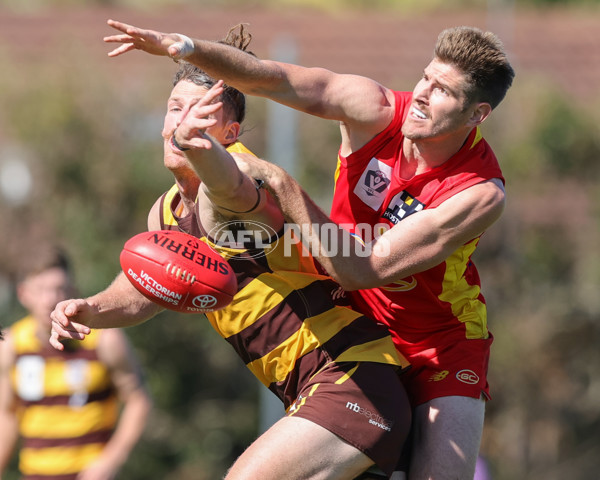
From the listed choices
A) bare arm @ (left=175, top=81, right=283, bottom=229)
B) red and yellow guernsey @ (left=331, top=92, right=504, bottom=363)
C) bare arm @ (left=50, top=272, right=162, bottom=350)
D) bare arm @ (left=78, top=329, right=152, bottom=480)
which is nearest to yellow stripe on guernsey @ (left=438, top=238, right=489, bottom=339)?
red and yellow guernsey @ (left=331, top=92, right=504, bottom=363)

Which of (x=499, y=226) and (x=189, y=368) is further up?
(x=499, y=226)

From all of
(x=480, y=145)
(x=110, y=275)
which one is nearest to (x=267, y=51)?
(x=110, y=275)

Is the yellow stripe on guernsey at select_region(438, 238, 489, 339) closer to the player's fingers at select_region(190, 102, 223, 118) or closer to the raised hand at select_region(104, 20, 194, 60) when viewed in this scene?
the player's fingers at select_region(190, 102, 223, 118)

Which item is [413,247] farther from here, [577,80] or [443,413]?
[577,80]

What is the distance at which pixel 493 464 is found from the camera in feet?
44.9

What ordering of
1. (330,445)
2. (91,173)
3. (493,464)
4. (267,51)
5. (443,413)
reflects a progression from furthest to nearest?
(267,51), (91,173), (493,464), (443,413), (330,445)

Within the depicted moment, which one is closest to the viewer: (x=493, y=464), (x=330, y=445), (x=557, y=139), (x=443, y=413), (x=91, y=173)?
(x=330, y=445)

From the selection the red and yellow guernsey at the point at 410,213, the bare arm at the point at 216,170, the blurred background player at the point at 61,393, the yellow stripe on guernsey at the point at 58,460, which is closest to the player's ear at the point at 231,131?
the red and yellow guernsey at the point at 410,213

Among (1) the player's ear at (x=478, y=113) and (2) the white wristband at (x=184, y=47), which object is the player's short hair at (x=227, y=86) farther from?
(1) the player's ear at (x=478, y=113)

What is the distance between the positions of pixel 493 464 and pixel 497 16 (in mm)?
9433

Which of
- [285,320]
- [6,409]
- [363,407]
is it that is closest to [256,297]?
[285,320]

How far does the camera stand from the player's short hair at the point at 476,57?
419cm

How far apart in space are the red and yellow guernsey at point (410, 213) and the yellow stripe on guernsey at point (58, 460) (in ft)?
8.73

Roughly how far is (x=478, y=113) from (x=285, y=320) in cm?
133
